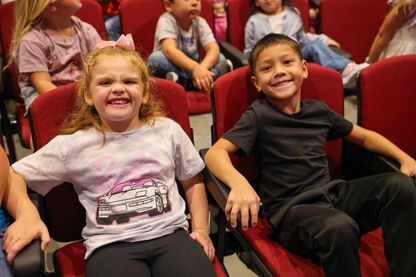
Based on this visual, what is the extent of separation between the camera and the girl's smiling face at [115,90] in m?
1.52

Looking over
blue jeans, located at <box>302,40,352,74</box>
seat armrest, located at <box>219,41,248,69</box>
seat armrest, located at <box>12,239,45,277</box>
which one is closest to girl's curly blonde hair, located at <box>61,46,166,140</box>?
seat armrest, located at <box>12,239,45,277</box>

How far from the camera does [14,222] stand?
139 centimetres

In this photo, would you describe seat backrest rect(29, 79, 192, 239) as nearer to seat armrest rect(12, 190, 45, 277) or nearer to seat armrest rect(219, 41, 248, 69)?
seat armrest rect(12, 190, 45, 277)

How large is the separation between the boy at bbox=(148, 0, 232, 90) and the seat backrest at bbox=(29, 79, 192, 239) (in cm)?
100

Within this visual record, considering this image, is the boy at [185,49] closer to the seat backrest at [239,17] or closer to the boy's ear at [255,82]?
the seat backrest at [239,17]

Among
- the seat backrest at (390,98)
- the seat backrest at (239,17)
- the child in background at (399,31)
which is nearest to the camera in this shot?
the seat backrest at (390,98)

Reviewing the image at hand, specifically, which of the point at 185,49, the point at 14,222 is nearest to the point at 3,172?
the point at 14,222

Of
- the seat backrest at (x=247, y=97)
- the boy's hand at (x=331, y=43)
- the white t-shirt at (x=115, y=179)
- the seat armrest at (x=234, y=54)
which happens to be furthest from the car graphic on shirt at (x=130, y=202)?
the boy's hand at (x=331, y=43)

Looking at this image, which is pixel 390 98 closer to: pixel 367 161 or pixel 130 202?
pixel 367 161

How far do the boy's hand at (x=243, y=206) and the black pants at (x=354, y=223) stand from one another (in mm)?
175

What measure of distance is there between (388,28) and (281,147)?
4.09 ft

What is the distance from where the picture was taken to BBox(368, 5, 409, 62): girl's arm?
2506mm

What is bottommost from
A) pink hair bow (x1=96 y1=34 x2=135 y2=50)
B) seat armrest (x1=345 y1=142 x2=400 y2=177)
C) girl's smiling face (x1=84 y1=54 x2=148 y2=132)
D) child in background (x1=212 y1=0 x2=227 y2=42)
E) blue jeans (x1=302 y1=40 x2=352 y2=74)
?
seat armrest (x1=345 y1=142 x2=400 y2=177)

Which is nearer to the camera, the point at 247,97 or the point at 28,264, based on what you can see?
the point at 28,264
